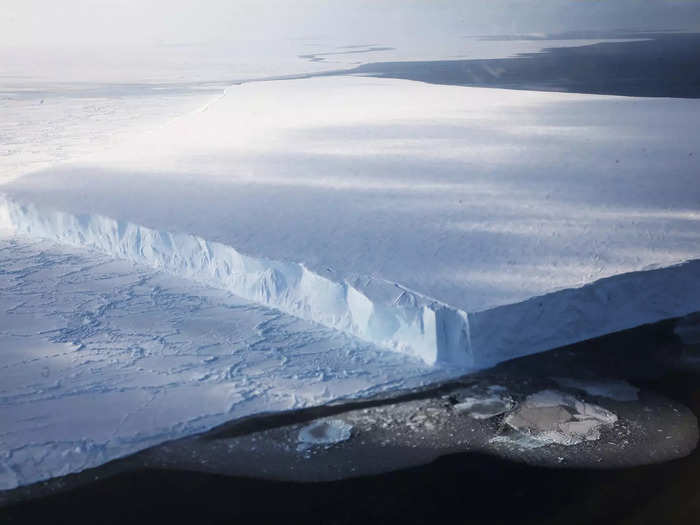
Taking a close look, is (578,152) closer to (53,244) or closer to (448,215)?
(448,215)

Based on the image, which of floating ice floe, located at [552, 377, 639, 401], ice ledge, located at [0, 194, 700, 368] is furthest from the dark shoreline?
ice ledge, located at [0, 194, 700, 368]

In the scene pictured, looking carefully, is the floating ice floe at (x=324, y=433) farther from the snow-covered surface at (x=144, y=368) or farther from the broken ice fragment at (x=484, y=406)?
the broken ice fragment at (x=484, y=406)

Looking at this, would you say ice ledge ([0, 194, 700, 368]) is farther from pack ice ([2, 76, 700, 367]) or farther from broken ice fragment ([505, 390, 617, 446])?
broken ice fragment ([505, 390, 617, 446])

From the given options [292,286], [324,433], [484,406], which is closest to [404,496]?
[324,433]

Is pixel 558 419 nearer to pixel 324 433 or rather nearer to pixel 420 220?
pixel 324 433

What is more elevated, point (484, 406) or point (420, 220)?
point (420, 220)
